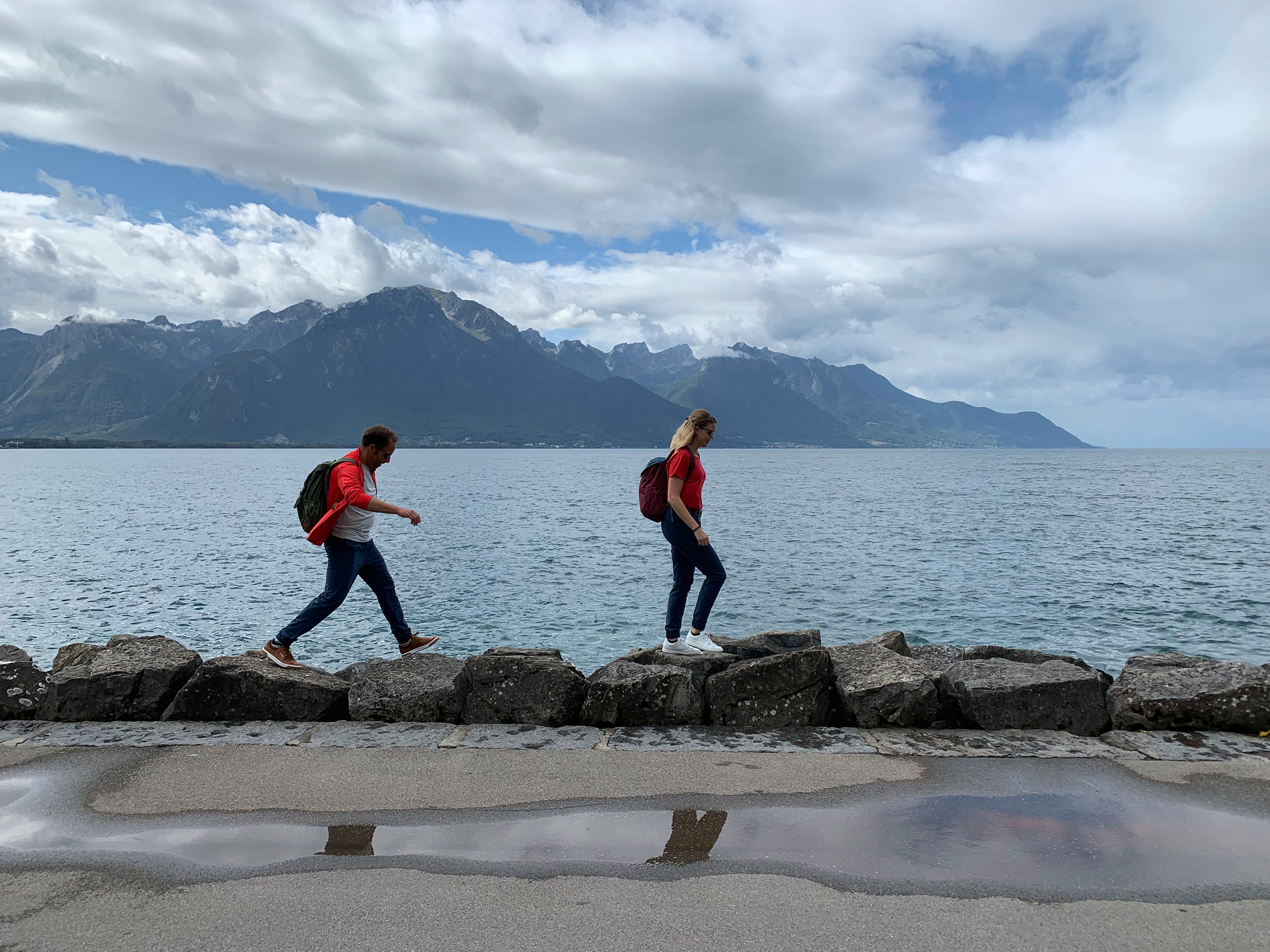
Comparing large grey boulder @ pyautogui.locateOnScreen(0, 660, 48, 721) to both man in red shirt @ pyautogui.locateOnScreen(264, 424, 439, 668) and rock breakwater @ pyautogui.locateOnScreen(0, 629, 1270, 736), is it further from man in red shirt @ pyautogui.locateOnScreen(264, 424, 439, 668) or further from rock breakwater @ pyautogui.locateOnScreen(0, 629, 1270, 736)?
man in red shirt @ pyautogui.locateOnScreen(264, 424, 439, 668)

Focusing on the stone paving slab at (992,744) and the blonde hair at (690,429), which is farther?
the blonde hair at (690,429)

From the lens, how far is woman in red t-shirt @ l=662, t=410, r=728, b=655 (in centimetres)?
838

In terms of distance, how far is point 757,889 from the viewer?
13.7 feet

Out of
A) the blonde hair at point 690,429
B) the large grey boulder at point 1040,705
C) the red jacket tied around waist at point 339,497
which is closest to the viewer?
the large grey boulder at point 1040,705

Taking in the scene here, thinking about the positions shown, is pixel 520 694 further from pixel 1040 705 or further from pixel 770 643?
pixel 1040 705

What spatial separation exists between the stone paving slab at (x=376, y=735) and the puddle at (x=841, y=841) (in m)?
1.47

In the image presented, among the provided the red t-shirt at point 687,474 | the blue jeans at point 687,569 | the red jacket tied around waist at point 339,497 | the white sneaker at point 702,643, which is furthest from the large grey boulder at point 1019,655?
the red jacket tied around waist at point 339,497

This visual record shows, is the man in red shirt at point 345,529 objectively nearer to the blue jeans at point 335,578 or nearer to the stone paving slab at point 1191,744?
the blue jeans at point 335,578

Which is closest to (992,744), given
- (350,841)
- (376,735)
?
(350,841)

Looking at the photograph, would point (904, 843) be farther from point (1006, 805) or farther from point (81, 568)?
point (81, 568)

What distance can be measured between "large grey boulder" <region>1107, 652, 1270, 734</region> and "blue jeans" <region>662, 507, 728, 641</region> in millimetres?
3769

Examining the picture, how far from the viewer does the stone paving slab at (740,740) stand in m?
6.36

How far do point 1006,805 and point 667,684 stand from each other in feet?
9.16

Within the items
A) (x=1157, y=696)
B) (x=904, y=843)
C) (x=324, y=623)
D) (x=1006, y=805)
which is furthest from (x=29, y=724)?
(x=324, y=623)
